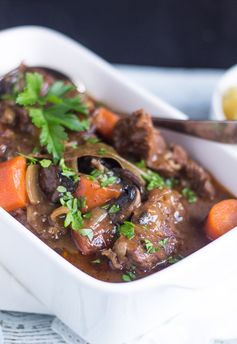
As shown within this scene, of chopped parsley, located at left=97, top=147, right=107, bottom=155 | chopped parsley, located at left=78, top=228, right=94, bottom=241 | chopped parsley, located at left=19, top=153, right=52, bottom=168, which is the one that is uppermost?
chopped parsley, located at left=97, top=147, right=107, bottom=155

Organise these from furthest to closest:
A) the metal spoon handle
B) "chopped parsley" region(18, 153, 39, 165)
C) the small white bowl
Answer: the small white bowl
the metal spoon handle
"chopped parsley" region(18, 153, 39, 165)

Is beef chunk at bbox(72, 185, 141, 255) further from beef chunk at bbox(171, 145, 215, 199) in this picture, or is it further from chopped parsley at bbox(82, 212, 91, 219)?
beef chunk at bbox(171, 145, 215, 199)

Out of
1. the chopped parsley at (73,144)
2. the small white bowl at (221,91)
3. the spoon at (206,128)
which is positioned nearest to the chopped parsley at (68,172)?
the chopped parsley at (73,144)

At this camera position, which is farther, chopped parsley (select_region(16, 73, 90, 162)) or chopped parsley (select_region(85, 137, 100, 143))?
chopped parsley (select_region(85, 137, 100, 143))

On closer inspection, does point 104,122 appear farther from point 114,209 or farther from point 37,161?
point 114,209

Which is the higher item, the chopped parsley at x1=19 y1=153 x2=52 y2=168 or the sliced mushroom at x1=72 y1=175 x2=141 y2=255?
the chopped parsley at x1=19 y1=153 x2=52 y2=168

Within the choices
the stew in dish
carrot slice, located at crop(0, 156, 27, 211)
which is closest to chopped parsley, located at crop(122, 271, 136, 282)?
the stew in dish
